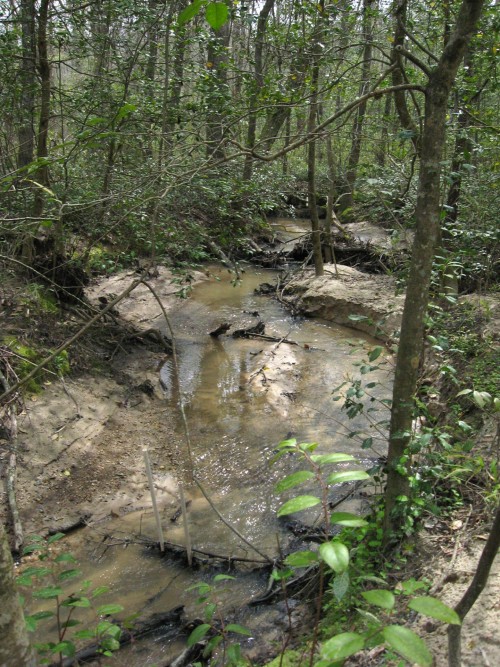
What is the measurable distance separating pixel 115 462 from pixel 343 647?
175 inches

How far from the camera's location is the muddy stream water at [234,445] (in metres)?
3.76

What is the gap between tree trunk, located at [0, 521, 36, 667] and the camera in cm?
183

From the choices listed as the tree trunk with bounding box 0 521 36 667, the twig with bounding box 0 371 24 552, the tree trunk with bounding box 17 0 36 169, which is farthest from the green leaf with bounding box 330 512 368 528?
the tree trunk with bounding box 17 0 36 169

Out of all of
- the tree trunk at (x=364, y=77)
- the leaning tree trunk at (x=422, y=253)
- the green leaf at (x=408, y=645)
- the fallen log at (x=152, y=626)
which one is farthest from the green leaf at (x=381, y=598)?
the fallen log at (x=152, y=626)

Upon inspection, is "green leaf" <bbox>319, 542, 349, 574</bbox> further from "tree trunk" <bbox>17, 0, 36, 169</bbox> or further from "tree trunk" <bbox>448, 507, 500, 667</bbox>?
"tree trunk" <bbox>17, 0, 36, 169</bbox>

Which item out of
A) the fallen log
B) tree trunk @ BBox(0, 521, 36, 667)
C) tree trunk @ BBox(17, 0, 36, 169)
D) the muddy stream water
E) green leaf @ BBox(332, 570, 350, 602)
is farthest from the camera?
tree trunk @ BBox(17, 0, 36, 169)

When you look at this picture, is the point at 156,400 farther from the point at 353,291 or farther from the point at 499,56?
the point at 499,56

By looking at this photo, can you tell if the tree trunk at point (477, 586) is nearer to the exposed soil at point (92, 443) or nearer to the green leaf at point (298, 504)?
the green leaf at point (298, 504)

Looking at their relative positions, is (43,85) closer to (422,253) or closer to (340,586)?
(422,253)

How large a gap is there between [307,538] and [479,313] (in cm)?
363

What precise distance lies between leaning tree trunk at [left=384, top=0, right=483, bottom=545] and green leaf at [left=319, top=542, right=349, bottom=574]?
1.84 metres

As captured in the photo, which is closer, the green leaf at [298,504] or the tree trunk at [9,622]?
the green leaf at [298,504]

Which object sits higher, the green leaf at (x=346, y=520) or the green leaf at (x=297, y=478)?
the green leaf at (x=297, y=478)

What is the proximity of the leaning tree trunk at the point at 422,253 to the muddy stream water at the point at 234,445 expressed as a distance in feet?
2.49
